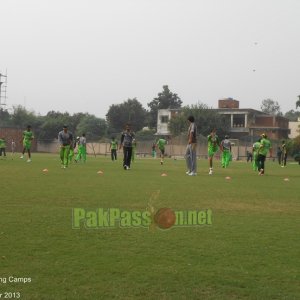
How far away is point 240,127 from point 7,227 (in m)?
75.0

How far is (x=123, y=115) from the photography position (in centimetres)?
9975

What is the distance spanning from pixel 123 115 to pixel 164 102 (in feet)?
43.6

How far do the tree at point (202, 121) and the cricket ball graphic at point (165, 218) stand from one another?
65.5m

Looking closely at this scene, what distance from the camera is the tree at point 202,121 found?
245ft

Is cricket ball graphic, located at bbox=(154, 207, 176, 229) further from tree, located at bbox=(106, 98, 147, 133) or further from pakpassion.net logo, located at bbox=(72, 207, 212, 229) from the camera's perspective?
tree, located at bbox=(106, 98, 147, 133)

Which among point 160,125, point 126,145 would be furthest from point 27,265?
point 160,125

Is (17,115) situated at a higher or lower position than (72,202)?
higher

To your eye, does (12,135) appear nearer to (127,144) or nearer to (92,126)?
(92,126)

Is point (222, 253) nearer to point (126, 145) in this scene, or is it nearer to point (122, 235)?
point (122, 235)

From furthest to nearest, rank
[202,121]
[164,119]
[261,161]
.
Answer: [164,119] < [202,121] < [261,161]

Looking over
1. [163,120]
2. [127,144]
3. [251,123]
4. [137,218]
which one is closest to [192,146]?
[127,144]

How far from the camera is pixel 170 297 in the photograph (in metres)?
4.25

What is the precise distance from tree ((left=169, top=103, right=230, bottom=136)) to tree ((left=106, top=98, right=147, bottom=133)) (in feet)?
76.4

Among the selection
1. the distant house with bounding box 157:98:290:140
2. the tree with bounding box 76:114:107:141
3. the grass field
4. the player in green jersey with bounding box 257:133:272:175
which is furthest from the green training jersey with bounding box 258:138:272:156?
the tree with bounding box 76:114:107:141
